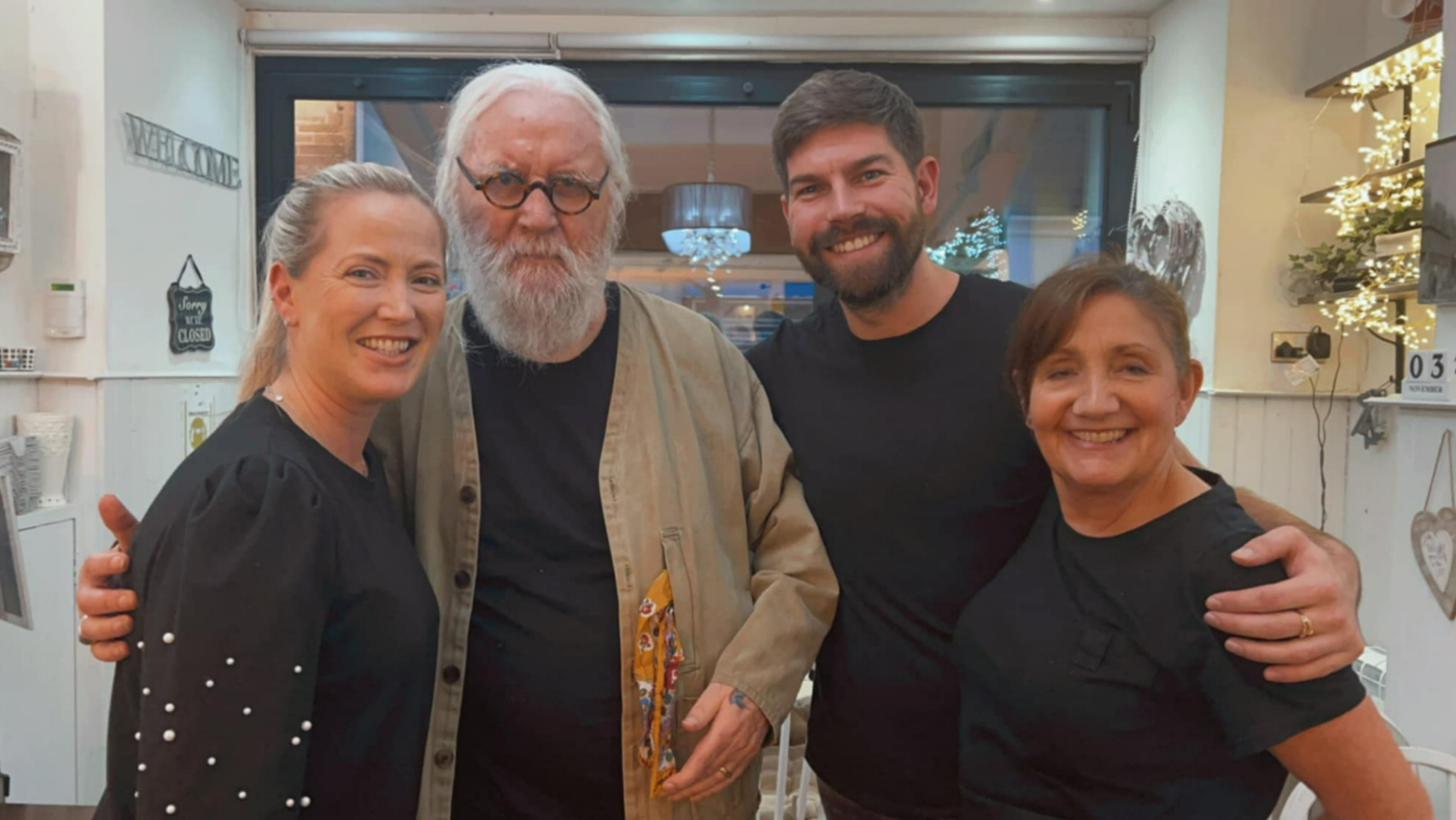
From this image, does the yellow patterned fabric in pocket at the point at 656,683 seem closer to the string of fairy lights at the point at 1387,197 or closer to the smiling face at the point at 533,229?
the smiling face at the point at 533,229

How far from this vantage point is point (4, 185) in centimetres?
264

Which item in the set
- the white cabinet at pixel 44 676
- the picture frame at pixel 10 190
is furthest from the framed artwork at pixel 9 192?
the white cabinet at pixel 44 676

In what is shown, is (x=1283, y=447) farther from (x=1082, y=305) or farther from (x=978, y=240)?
(x=1082, y=305)

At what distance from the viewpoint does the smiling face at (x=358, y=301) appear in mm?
1086

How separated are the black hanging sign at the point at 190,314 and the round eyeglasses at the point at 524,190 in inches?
98.3

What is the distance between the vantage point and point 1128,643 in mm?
1040

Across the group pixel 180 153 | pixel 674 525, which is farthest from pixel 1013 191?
pixel 180 153

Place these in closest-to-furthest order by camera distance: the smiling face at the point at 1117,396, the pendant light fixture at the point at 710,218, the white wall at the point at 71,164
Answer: the smiling face at the point at 1117,396 → the white wall at the point at 71,164 → the pendant light fixture at the point at 710,218

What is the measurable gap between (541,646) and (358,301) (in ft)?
1.87

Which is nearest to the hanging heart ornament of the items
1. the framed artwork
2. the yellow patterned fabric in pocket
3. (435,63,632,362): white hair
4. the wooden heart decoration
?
the wooden heart decoration

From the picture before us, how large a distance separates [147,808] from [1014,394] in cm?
114

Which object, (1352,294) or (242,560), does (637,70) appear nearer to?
(1352,294)

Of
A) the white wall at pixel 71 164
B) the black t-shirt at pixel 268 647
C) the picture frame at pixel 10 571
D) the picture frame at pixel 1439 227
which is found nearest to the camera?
the black t-shirt at pixel 268 647

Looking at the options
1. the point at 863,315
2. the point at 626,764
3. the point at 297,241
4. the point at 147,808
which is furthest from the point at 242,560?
the point at 863,315
